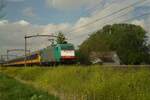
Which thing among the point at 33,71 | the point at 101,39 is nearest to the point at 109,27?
the point at 101,39

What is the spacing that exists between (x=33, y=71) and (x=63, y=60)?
8446 millimetres

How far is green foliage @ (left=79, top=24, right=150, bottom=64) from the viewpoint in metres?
80.8

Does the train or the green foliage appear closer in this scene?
the train

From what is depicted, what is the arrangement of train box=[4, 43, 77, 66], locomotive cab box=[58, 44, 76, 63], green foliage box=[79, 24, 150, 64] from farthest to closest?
1. green foliage box=[79, 24, 150, 64]
2. train box=[4, 43, 77, 66]
3. locomotive cab box=[58, 44, 76, 63]

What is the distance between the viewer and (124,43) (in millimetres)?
86938

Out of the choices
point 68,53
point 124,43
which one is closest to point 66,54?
point 68,53

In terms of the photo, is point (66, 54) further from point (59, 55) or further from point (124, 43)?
point (124, 43)

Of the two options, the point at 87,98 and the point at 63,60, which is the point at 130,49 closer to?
Result: the point at 63,60

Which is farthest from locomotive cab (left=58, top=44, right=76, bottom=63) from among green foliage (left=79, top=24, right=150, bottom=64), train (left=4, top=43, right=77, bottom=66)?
green foliage (left=79, top=24, right=150, bottom=64)

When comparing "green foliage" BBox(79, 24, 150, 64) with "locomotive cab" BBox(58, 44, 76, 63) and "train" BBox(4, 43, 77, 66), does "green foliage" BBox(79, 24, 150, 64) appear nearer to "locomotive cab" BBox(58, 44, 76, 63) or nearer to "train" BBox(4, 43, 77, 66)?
"train" BBox(4, 43, 77, 66)

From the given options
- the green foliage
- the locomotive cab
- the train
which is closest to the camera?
the locomotive cab

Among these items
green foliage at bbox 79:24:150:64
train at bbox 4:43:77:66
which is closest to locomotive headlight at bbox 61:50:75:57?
train at bbox 4:43:77:66

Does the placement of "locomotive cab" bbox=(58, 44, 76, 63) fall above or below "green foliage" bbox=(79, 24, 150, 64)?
below

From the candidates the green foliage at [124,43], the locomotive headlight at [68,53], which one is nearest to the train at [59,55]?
the locomotive headlight at [68,53]
